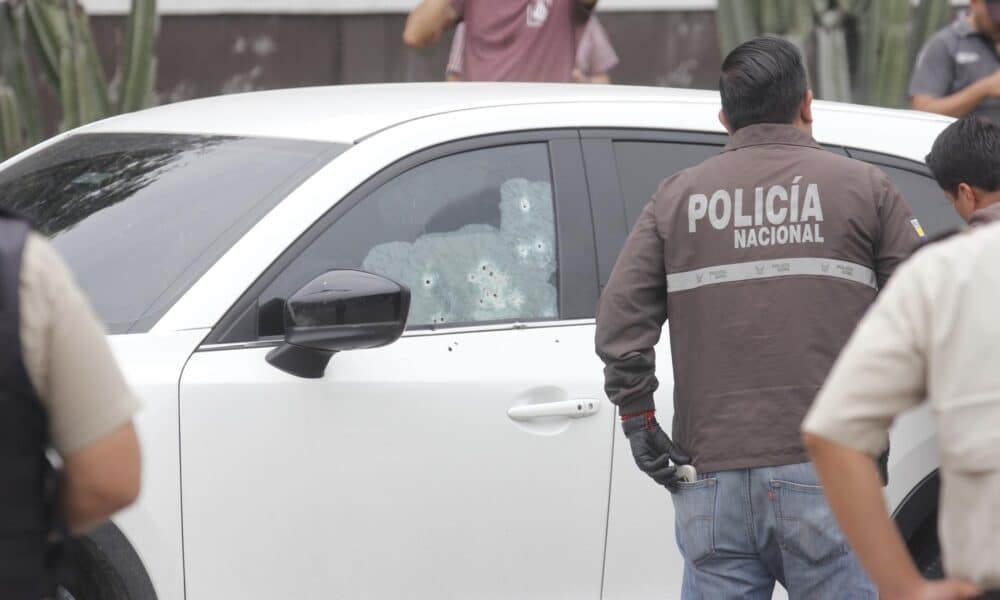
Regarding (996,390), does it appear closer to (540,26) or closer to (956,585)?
(956,585)

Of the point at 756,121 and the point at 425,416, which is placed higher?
the point at 756,121

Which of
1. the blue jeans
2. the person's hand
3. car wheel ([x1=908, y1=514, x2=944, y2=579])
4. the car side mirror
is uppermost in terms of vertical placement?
the car side mirror

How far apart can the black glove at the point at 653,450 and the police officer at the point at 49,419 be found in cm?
139

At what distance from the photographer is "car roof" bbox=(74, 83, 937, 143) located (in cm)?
383

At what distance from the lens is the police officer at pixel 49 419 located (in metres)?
1.93

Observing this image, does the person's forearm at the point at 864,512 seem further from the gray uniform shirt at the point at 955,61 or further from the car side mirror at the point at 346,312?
the gray uniform shirt at the point at 955,61

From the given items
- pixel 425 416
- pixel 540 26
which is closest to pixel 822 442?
pixel 425 416

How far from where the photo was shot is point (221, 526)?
3.36 metres

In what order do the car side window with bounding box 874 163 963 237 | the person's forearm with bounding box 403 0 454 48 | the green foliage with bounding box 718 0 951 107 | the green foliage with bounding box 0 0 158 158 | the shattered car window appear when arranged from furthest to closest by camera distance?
1. the green foliage with bounding box 0 0 158 158
2. the green foliage with bounding box 718 0 951 107
3. the person's forearm with bounding box 403 0 454 48
4. the car side window with bounding box 874 163 963 237
5. the shattered car window

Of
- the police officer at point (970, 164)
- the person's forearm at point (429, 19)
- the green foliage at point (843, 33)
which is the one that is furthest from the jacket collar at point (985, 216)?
the green foliage at point (843, 33)

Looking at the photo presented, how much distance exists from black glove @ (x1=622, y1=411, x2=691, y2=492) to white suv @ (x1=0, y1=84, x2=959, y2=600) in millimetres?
366

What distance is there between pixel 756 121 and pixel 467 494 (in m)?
1.01

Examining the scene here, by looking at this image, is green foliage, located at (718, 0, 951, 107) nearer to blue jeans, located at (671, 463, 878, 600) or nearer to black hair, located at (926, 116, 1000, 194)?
black hair, located at (926, 116, 1000, 194)

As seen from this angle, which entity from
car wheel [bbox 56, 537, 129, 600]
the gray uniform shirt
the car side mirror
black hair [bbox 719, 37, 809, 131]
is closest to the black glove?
the car side mirror
